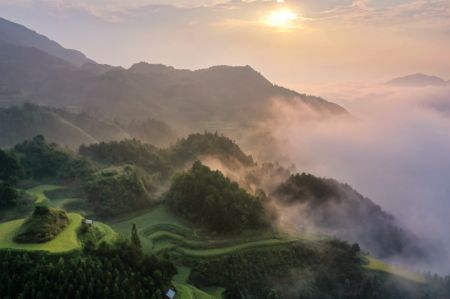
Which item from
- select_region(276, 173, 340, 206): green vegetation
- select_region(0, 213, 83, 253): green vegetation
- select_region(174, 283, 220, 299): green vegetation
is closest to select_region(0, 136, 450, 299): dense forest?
select_region(276, 173, 340, 206): green vegetation

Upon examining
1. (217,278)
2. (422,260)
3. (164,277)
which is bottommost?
(422,260)

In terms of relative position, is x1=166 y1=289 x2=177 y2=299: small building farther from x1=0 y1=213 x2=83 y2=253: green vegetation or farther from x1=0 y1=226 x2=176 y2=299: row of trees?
x1=0 y1=213 x2=83 y2=253: green vegetation

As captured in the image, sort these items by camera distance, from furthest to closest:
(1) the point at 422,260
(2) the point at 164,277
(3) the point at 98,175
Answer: (1) the point at 422,260 < (3) the point at 98,175 < (2) the point at 164,277

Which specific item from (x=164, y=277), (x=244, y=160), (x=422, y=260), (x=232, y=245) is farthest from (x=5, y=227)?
(x=422, y=260)

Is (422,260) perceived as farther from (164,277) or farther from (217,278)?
(164,277)

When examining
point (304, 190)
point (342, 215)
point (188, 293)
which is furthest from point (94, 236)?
point (342, 215)

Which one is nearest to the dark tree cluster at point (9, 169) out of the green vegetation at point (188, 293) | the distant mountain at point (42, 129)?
the green vegetation at point (188, 293)
